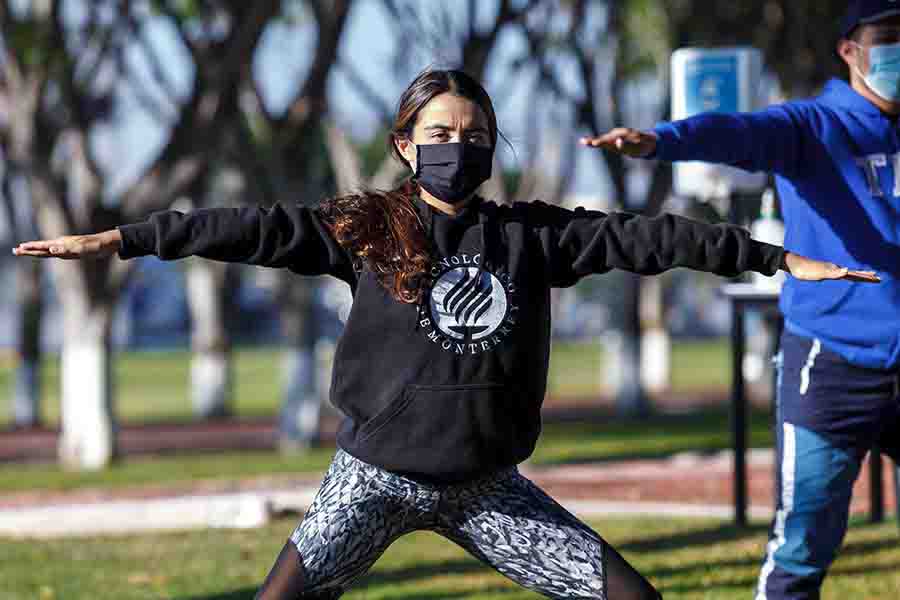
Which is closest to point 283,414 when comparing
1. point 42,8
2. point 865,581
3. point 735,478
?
point 42,8

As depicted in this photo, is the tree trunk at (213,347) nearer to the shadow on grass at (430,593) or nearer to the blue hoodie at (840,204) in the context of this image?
the shadow on grass at (430,593)

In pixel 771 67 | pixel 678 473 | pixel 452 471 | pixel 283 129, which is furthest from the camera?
pixel 771 67

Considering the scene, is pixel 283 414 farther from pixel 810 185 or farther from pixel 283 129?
pixel 810 185

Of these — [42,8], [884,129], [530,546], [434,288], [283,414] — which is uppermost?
[42,8]

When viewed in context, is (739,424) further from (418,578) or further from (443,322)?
(443,322)

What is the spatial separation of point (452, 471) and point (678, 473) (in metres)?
9.78

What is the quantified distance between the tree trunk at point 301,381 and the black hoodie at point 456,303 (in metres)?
14.8

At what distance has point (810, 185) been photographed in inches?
181

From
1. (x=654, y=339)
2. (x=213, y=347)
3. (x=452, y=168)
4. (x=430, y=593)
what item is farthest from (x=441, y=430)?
(x=654, y=339)

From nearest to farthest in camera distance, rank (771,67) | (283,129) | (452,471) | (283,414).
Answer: (452,471), (283,129), (283,414), (771,67)

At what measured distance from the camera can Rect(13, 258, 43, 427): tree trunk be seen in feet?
78.5

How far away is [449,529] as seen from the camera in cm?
372

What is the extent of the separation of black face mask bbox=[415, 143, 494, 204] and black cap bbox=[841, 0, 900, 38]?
1613mm

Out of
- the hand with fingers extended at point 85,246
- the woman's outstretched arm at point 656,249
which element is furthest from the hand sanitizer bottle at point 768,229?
the hand with fingers extended at point 85,246
